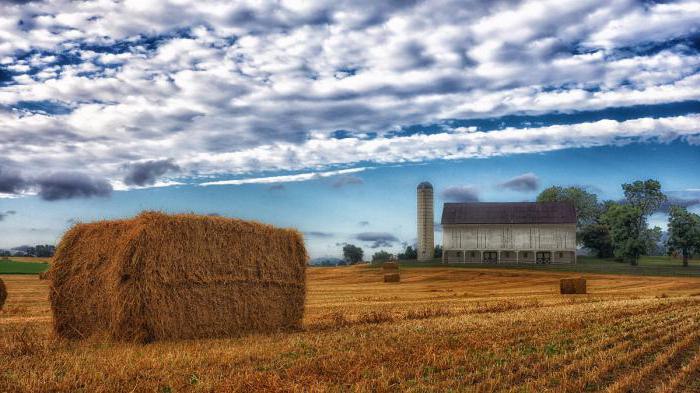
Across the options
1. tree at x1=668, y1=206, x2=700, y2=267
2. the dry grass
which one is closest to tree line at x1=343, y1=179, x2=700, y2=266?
tree at x1=668, y1=206, x2=700, y2=267

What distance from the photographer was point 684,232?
251ft

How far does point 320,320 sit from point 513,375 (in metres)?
9.35

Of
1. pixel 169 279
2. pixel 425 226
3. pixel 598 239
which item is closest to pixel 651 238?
pixel 598 239

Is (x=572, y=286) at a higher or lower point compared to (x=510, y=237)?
lower

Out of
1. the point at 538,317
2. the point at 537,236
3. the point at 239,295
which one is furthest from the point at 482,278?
the point at 239,295

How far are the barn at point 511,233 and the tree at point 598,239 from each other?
1626 cm

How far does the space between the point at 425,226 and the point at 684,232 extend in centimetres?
3187

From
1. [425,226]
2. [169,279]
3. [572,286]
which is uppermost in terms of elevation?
[425,226]

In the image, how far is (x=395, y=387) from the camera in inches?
324

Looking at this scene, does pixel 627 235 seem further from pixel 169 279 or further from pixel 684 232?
pixel 169 279

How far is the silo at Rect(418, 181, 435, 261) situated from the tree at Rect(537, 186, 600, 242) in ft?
77.4

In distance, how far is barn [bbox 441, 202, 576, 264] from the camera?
256ft

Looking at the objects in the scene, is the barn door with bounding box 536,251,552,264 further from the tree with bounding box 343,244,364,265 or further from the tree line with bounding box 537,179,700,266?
the tree with bounding box 343,244,364,265

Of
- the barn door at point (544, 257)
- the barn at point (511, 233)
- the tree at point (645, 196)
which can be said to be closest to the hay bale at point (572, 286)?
the barn at point (511, 233)
